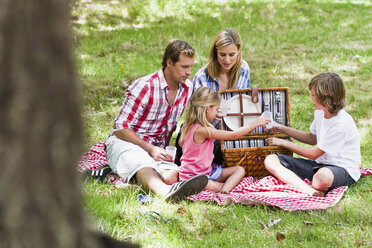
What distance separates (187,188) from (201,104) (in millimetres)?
823

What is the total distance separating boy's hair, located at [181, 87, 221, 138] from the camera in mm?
3776

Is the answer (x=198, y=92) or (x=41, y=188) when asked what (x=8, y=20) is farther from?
(x=198, y=92)

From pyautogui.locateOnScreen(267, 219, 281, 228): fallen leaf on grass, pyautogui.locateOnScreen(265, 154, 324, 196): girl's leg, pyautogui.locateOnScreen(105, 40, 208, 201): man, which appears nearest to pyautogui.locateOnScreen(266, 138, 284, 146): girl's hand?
Answer: pyautogui.locateOnScreen(265, 154, 324, 196): girl's leg

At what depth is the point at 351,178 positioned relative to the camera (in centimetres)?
364

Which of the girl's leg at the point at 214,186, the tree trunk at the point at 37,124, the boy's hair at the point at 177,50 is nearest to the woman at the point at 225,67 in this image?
the boy's hair at the point at 177,50

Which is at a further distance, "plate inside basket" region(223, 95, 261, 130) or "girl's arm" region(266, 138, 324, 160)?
"plate inside basket" region(223, 95, 261, 130)

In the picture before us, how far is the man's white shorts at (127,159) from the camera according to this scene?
3713 mm

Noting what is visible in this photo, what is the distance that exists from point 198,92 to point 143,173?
82 centimetres

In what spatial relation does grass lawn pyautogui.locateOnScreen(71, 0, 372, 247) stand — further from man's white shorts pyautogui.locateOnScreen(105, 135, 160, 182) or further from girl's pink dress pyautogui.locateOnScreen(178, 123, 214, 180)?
girl's pink dress pyautogui.locateOnScreen(178, 123, 214, 180)

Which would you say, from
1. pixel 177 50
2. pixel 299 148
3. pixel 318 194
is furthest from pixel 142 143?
pixel 318 194

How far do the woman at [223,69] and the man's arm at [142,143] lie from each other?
37 cm

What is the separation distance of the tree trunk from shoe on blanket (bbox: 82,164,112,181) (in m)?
2.77

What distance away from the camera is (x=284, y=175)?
3.79 metres

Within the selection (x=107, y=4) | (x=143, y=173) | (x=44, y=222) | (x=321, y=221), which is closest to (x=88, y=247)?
(x=44, y=222)
